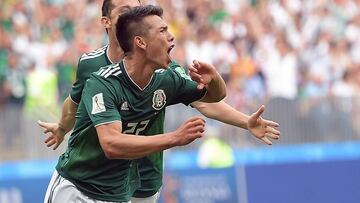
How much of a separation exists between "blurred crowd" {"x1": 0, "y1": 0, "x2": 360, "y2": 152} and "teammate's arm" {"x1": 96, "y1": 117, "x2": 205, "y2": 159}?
24.6 ft

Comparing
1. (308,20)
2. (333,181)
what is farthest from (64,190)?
(308,20)

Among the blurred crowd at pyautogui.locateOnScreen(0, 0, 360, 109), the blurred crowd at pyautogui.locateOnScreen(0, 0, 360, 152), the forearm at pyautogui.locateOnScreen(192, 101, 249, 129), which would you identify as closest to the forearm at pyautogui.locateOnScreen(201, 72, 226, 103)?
the forearm at pyautogui.locateOnScreen(192, 101, 249, 129)

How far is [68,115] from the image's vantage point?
814cm

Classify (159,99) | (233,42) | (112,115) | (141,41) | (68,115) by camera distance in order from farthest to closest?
(233,42), (68,115), (159,99), (141,41), (112,115)

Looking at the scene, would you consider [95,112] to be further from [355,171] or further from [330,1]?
[330,1]

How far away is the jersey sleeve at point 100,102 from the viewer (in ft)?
22.0

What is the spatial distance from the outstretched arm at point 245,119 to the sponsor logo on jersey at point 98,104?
107cm

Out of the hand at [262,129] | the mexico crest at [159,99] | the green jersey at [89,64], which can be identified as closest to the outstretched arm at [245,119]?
the hand at [262,129]

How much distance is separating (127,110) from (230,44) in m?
10.0

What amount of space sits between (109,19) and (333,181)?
7.45 meters

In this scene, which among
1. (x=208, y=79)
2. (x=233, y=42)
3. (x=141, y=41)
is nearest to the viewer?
(x=141, y=41)

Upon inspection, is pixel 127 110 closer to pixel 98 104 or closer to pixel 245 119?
pixel 98 104

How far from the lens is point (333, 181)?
1463 cm

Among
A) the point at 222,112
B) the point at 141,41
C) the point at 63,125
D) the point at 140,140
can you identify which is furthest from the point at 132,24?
the point at 63,125
